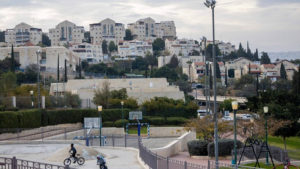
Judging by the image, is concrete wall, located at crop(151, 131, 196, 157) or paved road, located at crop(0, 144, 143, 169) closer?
paved road, located at crop(0, 144, 143, 169)

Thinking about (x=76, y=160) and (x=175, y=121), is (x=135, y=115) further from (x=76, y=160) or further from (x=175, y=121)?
(x=76, y=160)

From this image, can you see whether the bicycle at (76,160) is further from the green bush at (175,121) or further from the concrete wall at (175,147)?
the green bush at (175,121)

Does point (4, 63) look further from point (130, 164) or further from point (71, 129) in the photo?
point (130, 164)

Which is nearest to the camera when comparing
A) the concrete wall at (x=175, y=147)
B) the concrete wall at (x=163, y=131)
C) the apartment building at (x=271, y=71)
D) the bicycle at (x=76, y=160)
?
the bicycle at (x=76, y=160)

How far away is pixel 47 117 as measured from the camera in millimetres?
51844

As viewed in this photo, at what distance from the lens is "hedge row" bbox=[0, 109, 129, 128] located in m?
45.0

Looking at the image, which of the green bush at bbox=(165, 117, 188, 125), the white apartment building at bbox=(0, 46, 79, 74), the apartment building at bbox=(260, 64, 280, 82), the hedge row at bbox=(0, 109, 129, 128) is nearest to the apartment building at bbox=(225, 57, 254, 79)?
the apartment building at bbox=(260, 64, 280, 82)

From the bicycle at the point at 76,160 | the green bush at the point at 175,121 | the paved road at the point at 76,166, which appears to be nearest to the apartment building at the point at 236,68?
the green bush at the point at 175,121

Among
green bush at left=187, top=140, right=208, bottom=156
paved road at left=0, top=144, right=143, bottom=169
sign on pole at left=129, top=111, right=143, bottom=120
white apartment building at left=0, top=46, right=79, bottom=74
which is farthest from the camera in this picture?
white apartment building at left=0, top=46, right=79, bottom=74

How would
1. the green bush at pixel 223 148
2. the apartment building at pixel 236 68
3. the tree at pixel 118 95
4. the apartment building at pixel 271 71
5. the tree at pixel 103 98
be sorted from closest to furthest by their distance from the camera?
the green bush at pixel 223 148 → the tree at pixel 103 98 → the tree at pixel 118 95 → the apartment building at pixel 271 71 → the apartment building at pixel 236 68

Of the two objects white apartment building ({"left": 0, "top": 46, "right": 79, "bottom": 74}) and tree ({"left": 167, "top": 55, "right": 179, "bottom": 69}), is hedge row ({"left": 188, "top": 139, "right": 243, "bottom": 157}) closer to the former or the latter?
white apartment building ({"left": 0, "top": 46, "right": 79, "bottom": 74})

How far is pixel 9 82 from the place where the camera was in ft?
219

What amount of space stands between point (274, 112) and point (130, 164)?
1599cm

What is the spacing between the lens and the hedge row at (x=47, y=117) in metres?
45.0
